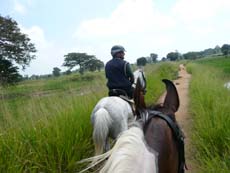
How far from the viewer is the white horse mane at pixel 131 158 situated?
3.73ft

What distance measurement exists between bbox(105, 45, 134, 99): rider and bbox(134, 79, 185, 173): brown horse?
3.01 m

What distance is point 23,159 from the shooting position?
3.44m

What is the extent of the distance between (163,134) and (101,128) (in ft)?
8.44

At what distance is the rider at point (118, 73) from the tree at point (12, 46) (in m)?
12.2

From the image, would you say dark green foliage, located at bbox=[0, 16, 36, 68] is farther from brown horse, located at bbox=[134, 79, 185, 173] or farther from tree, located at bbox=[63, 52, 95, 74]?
tree, located at bbox=[63, 52, 95, 74]

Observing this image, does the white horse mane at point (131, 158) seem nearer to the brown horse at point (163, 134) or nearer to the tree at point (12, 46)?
the brown horse at point (163, 134)

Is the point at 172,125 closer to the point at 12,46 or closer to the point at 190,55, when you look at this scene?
the point at 12,46

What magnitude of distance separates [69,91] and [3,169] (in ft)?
10.5

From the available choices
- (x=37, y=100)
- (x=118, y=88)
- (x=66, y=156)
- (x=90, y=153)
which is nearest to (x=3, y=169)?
(x=66, y=156)

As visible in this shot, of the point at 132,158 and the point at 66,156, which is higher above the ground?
the point at 132,158

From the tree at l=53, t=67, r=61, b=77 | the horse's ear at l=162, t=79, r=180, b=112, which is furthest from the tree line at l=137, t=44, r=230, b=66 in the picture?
the horse's ear at l=162, t=79, r=180, b=112

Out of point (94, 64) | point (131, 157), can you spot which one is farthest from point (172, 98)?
point (94, 64)

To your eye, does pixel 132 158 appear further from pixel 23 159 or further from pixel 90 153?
pixel 90 153

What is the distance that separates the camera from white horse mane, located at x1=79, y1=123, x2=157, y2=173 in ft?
3.73
